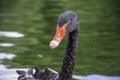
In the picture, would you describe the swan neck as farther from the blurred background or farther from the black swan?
the blurred background

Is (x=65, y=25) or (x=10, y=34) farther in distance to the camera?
(x=10, y=34)

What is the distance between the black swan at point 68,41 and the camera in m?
4.85

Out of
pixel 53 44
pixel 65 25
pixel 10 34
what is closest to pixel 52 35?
pixel 10 34

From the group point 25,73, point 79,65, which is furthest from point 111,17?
point 25,73

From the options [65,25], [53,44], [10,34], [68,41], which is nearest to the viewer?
[53,44]

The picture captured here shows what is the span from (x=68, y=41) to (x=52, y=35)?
4139mm

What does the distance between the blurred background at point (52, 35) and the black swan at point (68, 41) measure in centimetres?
141

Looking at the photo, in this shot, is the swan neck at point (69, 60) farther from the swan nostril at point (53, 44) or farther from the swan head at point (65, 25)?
the swan nostril at point (53, 44)

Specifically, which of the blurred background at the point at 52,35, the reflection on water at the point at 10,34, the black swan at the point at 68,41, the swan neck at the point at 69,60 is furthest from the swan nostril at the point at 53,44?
the reflection on water at the point at 10,34

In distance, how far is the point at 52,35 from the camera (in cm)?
946

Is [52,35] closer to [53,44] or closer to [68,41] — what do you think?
[68,41]

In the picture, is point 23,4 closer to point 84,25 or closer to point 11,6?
point 11,6

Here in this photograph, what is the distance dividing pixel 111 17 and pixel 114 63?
4.41 m

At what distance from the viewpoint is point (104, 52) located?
26.7 ft
